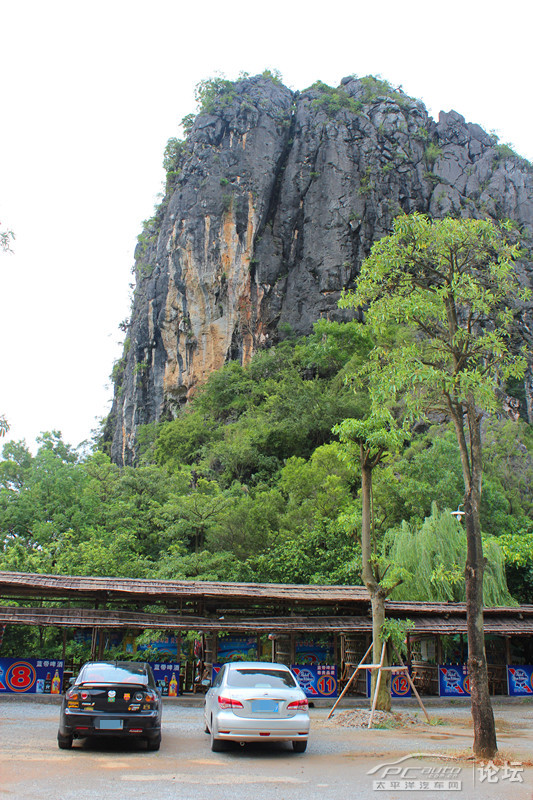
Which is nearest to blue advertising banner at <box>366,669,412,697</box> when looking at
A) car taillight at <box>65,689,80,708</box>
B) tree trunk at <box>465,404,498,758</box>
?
tree trunk at <box>465,404,498,758</box>

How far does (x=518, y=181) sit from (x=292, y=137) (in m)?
20.9

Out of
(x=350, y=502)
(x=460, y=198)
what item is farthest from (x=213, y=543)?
(x=460, y=198)

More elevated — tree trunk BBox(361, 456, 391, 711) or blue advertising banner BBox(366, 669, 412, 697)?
tree trunk BBox(361, 456, 391, 711)

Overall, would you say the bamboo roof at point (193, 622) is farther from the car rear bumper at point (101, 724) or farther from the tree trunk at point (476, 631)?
the tree trunk at point (476, 631)

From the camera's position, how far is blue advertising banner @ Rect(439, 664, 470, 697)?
17156 mm

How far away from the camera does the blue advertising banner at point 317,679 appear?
15812 mm

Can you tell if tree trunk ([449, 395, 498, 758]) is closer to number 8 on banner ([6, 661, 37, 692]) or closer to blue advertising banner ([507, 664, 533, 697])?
number 8 on banner ([6, 661, 37, 692])

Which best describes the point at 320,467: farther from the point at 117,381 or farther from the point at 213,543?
the point at 117,381

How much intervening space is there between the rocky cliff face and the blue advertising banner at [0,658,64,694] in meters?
37.1

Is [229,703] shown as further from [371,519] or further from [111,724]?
[371,519]

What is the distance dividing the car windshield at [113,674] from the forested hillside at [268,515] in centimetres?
608

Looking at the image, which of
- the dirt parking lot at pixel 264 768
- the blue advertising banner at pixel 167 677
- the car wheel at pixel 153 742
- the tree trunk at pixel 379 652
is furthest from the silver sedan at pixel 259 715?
the blue advertising banner at pixel 167 677

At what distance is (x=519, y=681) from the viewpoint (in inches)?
704

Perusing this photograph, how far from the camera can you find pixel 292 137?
58969 millimetres
